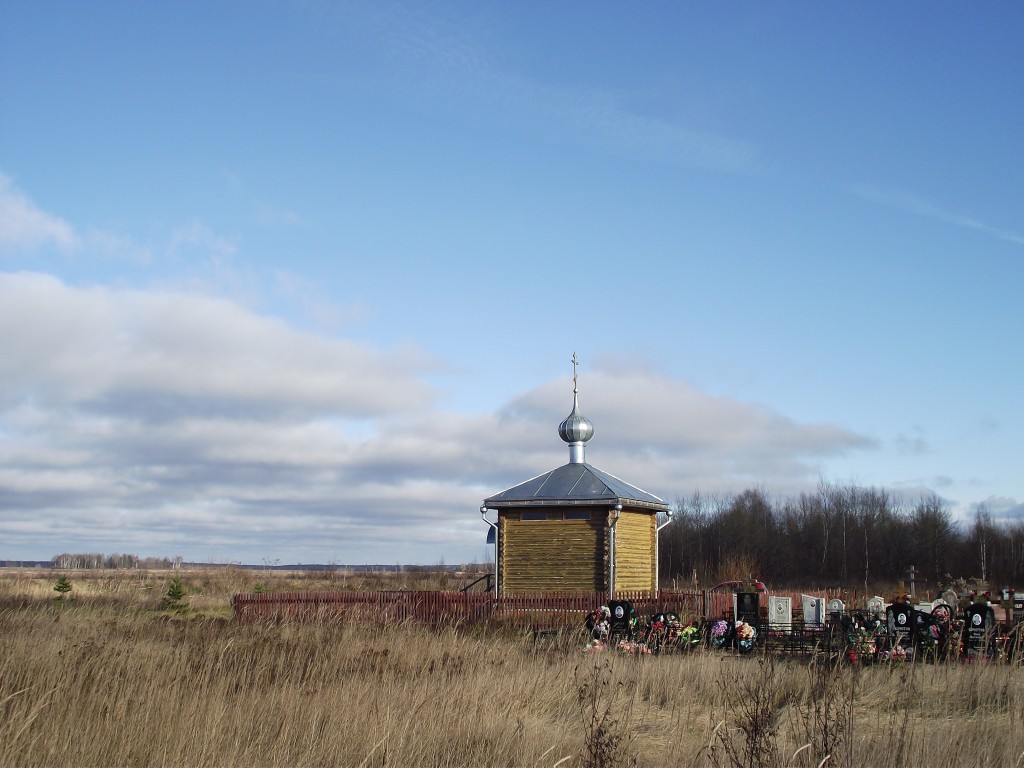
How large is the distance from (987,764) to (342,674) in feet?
16.8

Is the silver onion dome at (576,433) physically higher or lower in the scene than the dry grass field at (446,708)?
higher

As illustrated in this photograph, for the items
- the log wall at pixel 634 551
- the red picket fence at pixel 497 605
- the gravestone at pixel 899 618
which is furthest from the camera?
the log wall at pixel 634 551

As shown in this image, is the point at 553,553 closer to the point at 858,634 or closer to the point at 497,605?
the point at 497,605

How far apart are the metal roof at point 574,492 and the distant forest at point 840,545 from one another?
110 feet

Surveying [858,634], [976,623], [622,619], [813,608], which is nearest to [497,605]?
[622,619]

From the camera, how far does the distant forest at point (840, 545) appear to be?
63.0 metres

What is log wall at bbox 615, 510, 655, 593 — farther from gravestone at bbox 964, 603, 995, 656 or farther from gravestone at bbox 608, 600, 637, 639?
gravestone at bbox 964, 603, 995, 656

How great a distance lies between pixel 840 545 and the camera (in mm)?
68562

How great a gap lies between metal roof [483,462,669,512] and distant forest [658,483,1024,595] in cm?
3357

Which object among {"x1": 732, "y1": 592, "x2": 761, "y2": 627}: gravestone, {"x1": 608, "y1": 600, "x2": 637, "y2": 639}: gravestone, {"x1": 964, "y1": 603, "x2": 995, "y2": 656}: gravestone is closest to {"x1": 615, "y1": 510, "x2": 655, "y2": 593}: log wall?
{"x1": 732, "y1": 592, "x2": 761, "y2": 627}: gravestone

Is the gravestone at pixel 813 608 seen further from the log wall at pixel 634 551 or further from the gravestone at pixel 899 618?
the gravestone at pixel 899 618

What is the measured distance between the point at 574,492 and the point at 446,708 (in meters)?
18.4

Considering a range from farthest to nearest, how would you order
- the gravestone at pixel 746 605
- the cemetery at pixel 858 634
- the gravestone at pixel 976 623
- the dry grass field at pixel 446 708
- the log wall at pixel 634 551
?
the log wall at pixel 634 551 < the gravestone at pixel 746 605 < the gravestone at pixel 976 623 < the cemetery at pixel 858 634 < the dry grass field at pixel 446 708

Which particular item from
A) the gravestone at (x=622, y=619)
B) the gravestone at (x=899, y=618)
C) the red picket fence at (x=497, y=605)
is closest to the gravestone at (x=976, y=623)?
the gravestone at (x=899, y=618)
